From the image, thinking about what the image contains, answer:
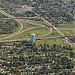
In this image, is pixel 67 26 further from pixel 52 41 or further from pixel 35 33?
pixel 52 41

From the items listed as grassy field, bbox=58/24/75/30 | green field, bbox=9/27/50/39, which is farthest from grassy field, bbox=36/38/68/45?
grassy field, bbox=58/24/75/30

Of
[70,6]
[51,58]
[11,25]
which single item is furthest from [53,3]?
[51,58]

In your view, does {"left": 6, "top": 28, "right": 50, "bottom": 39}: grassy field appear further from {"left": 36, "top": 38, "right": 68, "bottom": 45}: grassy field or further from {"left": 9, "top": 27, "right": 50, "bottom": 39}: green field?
{"left": 36, "top": 38, "right": 68, "bottom": 45}: grassy field

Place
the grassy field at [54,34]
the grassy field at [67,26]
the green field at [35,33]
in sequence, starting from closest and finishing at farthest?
the green field at [35,33] → the grassy field at [54,34] → the grassy field at [67,26]

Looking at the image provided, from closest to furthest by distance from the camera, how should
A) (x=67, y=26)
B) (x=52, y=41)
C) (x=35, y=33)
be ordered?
(x=52, y=41) < (x=35, y=33) < (x=67, y=26)

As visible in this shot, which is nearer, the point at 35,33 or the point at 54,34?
the point at 35,33

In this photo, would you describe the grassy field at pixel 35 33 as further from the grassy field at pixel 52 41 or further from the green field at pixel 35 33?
the grassy field at pixel 52 41

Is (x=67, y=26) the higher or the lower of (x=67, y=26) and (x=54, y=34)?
the higher

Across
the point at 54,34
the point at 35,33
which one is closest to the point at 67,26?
the point at 54,34

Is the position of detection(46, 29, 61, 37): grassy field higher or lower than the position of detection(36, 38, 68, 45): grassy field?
higher

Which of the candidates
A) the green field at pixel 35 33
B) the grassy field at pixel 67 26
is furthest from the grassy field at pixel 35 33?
the grassy field at pixel 67 26

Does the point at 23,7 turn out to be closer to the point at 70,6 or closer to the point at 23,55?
the point at 70,6
